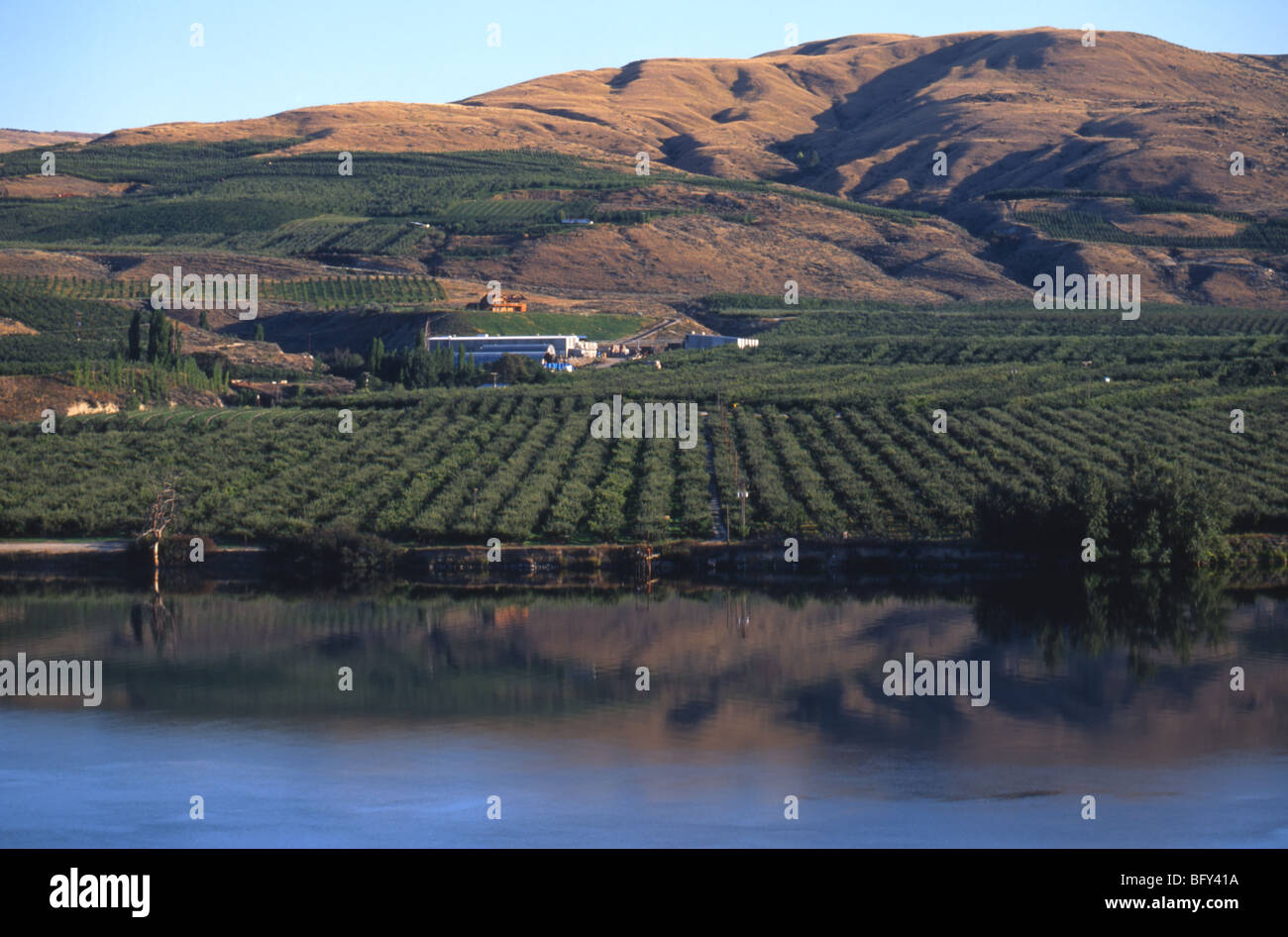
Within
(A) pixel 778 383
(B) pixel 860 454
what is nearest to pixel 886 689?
(B) pixel 860 454

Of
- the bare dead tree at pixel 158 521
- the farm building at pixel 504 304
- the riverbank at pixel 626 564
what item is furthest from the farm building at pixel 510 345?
the riverbank at pixel 626 564

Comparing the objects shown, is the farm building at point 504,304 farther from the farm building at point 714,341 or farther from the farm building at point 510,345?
the farm building at point 714,341

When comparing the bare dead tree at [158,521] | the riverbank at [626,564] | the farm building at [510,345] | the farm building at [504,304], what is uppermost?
the farm building at [504,304]

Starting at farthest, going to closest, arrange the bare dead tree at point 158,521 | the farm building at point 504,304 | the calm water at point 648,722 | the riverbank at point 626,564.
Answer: the farm building at point 504,304
the bare dead tree at point 158,521
the riverbank at point 626,564
the calm water at point 648,722

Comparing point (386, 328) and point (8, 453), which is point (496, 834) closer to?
point (8, 453)

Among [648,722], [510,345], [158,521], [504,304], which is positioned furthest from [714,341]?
[648,722]

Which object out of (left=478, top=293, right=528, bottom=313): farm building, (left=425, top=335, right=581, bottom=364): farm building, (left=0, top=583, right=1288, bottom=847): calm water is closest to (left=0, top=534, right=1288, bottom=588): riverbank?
(left=0, top=583, right=1288, bottom=847): calm water
